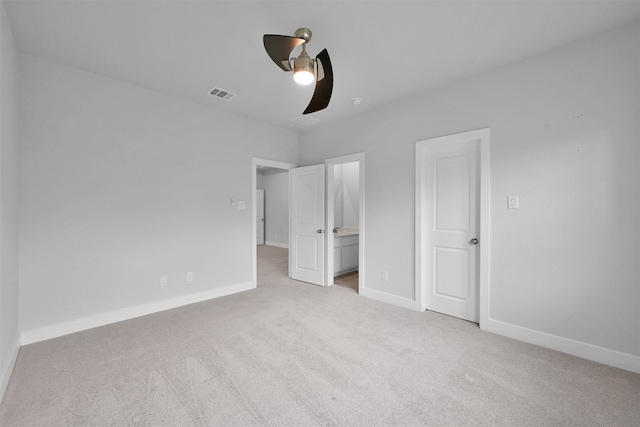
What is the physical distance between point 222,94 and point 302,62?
6.16ft

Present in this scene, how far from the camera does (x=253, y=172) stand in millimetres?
4289

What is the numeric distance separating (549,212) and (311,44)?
2.58 meters

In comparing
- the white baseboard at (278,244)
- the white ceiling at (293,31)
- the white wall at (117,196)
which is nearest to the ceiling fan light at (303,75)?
the white ceiling at (293,31)

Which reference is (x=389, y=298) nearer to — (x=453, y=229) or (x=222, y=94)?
(x=453, y=229)

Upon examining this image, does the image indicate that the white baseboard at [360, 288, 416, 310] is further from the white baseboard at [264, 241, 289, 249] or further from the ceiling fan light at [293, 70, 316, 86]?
the white baseboard at [264, 241, 289, 249]

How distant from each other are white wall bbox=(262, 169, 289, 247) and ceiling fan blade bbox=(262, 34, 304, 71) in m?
6.73

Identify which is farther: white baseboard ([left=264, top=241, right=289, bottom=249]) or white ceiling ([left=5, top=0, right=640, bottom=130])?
white baseboard ([left=264, top=241, right=289, bottom=249])

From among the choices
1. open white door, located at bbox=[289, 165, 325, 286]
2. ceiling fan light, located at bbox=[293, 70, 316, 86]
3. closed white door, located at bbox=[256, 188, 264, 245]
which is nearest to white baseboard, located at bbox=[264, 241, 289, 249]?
closed white door, located at bbox=[256, 188, 264, 245]

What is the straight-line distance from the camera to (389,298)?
12.0 feet

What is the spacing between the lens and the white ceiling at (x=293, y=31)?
1.96 m

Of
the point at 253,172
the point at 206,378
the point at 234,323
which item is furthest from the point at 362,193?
the point at 206,378

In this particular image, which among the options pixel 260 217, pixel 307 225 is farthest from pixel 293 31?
pixel 260 217

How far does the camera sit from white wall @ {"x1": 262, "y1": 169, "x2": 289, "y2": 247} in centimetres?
879

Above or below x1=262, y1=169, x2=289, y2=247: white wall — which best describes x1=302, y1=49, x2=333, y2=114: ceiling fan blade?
above
